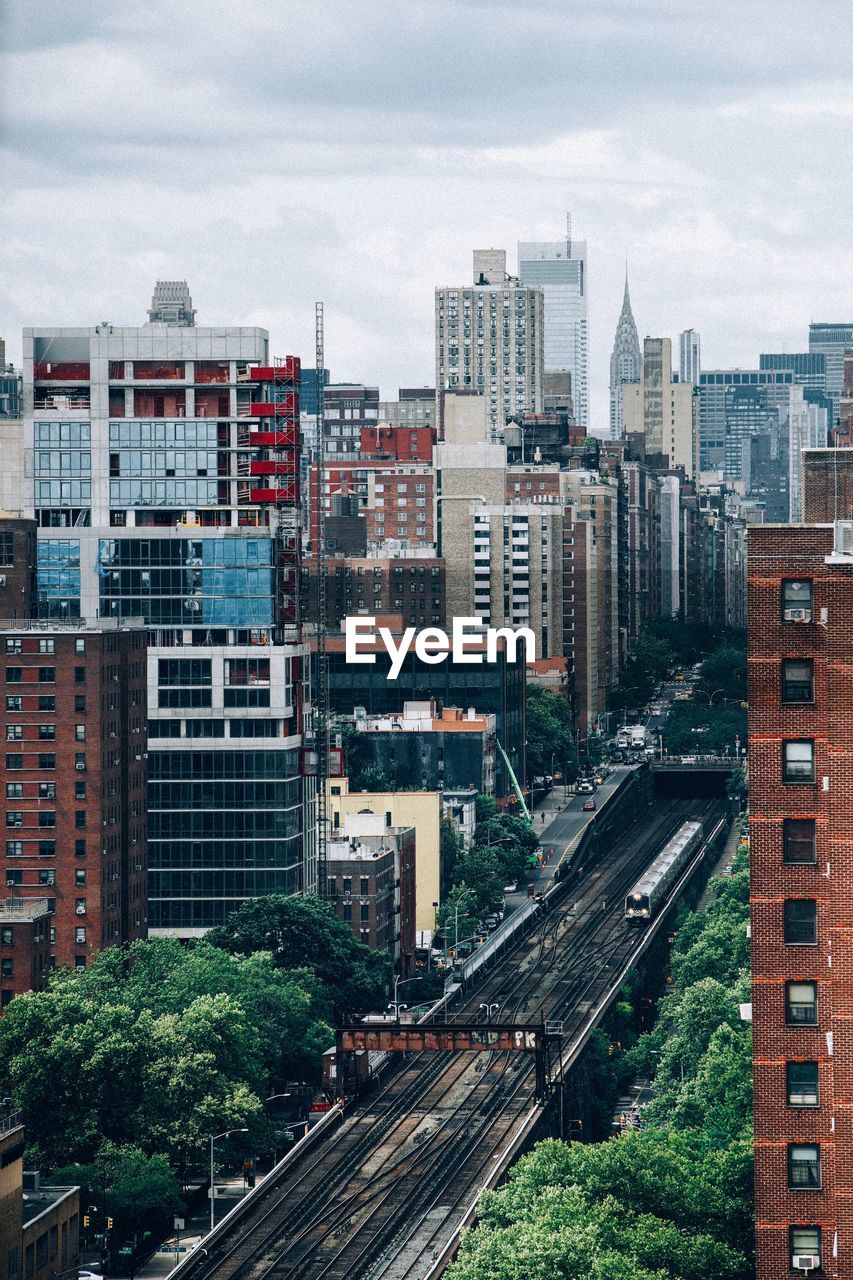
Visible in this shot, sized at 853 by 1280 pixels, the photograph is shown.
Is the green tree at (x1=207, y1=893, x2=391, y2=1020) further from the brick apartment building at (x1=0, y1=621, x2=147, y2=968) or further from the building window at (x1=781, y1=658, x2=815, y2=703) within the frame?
the building window at (x1=781, y1=658, x2=815, y2=703)

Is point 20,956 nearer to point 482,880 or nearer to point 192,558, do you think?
point 192,558

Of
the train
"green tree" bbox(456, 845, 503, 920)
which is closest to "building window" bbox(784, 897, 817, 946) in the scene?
"green tree" bbox(456, 845, 503, 920)

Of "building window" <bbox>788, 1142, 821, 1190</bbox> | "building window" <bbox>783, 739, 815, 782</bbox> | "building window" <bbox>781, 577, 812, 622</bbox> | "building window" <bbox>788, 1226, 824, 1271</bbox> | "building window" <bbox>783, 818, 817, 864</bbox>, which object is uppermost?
A: "building window" <bbox>781, 577, 812, 622</bbox>

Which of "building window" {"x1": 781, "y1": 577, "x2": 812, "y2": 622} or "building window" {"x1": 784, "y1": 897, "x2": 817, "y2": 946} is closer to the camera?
"building window" {"x1": 784, "y1": 897, "x2": 817, "y2": 946}

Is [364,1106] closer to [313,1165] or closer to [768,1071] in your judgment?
[313,1165]

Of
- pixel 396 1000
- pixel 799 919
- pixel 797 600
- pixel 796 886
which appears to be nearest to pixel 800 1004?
pixel 799 919

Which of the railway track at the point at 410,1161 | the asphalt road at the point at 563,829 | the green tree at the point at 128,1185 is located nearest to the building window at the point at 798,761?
the railway track at the point at 410,1161

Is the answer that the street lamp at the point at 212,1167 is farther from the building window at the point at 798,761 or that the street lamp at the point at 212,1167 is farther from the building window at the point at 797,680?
the building window at the point at 797,680
